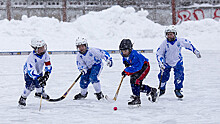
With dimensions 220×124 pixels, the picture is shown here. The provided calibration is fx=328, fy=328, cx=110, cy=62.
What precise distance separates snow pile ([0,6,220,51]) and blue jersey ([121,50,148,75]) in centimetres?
1323

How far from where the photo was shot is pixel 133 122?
14.2ft

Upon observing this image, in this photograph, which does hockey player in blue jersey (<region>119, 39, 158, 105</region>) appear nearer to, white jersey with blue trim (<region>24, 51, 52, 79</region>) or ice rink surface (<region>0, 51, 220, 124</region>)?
ice rink surface (<region>0, 51, 220, 124</region>)

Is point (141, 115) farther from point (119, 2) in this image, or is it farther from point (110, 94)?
point (119, 2)

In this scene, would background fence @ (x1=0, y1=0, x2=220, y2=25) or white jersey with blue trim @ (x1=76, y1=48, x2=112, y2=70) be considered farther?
background fence @ (x1=0, y1=0, x2=220, y2=25)

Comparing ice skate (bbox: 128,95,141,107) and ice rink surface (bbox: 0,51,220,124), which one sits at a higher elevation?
ice skate (bbox: 128,95,141,107)

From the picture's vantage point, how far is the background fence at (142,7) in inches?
998

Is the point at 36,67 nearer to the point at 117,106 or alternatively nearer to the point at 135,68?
the point at 117,106

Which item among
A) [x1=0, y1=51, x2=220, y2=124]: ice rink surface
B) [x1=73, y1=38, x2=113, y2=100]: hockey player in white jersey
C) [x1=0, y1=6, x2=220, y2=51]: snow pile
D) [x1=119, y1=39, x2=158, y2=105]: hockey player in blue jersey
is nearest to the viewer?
[x1=0, y1=51, x2=220, y2=124]: ice rink surface

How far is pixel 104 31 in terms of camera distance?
21125mm

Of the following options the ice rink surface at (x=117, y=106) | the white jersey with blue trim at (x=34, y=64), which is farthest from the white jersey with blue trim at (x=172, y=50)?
the white jersey with blue trim at (x=34, y=64)

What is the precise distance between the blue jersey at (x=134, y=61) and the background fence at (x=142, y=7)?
20301 millimetres

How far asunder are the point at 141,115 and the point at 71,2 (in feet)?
72.2

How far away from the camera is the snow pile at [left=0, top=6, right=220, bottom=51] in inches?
759

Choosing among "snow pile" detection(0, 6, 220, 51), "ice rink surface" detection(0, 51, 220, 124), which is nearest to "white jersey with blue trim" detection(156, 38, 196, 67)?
"ice rink surface" detection(0, 51, 220, 124)
